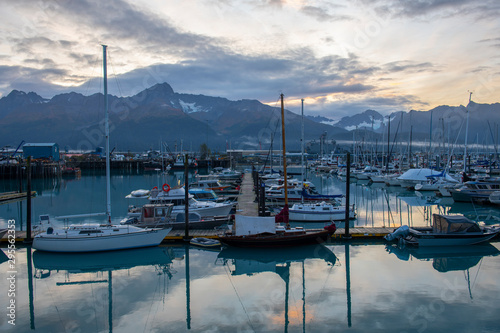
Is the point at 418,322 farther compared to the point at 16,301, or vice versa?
the point at 16,301

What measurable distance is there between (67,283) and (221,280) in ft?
24.9

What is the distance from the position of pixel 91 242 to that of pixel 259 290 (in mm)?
10263

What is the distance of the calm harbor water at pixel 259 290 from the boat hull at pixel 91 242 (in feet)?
1.78

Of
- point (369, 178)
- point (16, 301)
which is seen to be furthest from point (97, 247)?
point (369, 178)

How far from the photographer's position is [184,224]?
25453 mm

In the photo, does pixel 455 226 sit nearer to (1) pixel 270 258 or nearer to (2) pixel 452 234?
(2) pixel 452 234

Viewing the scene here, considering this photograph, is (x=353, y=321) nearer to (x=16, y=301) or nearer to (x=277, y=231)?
(x=277, y=231)

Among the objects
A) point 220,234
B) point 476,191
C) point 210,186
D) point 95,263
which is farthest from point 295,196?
point 95,263

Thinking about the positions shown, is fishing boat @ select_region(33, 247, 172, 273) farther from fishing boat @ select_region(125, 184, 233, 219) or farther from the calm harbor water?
fishing boat @ select_region(125, 184, 233, 219)

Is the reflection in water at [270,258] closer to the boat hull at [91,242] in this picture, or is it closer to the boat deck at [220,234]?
the boat deck at [220,234]

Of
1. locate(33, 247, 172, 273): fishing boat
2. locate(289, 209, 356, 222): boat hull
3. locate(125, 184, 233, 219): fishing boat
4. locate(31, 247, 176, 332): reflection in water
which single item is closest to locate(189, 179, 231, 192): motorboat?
locate(125, 184, 233, 219): fishing boat

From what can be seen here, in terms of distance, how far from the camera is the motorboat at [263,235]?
21.6 meters

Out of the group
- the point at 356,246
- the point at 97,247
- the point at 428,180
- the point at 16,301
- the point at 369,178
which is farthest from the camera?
the point at 369,178

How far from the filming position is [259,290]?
17172mm
